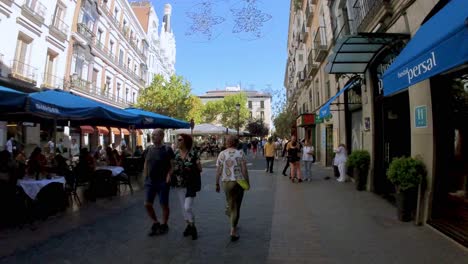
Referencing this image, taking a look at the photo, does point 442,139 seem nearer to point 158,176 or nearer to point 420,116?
point 420,116

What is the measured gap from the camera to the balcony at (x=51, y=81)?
18953mm

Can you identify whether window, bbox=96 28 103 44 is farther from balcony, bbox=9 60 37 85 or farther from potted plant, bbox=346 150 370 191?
potted plant, bbox=346 150 370 191

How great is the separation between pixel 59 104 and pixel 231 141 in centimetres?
410

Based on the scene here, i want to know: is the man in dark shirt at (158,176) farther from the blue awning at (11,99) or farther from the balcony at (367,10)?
the balcony at (367,10)

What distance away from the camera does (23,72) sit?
55.6 feet

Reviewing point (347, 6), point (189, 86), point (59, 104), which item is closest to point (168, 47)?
point (189, 86)

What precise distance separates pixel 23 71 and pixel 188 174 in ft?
55.0

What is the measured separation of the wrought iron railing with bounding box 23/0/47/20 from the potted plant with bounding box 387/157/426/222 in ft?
64.5

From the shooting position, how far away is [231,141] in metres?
5.03

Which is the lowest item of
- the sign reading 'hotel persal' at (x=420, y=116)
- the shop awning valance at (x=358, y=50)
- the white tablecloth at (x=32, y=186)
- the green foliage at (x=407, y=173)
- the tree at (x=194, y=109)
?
the white tablecloth at (x=32, y=186)

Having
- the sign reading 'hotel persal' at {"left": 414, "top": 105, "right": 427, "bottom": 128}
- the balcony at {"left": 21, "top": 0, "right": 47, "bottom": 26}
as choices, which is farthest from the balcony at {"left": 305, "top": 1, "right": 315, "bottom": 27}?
the balcony at {"left": 21, "top": 0, "right": 47, "bottom": 26}

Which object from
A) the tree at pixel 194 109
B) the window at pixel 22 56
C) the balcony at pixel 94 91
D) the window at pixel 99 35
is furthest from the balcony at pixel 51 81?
the tree at pixel 194 109

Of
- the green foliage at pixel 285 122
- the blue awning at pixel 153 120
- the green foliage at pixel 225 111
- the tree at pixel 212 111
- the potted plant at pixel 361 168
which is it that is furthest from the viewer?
the tree at pixel 212 111

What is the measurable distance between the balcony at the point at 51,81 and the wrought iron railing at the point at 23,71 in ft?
3.57
